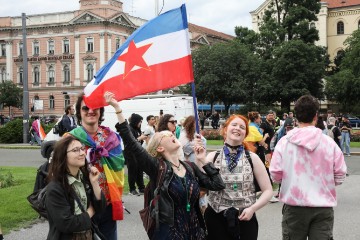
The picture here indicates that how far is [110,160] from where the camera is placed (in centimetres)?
502

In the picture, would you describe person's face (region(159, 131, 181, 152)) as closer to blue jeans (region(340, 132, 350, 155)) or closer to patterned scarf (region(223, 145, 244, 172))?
patterned scarf (region(223, 145, 244, 172))

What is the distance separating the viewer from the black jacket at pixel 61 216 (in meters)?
4.04

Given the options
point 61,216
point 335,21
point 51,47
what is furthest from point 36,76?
point 61,216

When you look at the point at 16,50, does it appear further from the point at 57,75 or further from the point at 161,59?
the point at 161,59

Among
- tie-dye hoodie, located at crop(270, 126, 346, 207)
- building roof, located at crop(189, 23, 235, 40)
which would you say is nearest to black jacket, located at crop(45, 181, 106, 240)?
tie-dye hoodie, located at crop(270, 126, 346, 207)

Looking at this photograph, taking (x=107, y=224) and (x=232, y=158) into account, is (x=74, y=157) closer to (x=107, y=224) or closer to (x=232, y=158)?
(x=107, y=224)

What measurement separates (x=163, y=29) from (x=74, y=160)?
6.45 ft

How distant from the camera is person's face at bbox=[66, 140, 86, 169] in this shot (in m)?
4.26

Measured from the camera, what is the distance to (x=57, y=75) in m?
78.9

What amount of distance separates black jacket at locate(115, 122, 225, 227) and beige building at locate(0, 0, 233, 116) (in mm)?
70965

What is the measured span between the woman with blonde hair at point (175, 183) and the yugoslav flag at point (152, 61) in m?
0.84

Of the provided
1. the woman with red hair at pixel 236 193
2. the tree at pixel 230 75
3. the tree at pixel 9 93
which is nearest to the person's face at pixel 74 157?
the woman with red hair at pixel 236 193

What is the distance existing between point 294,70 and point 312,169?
4788cm

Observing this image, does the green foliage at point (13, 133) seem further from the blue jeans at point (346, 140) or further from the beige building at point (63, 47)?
the beige building at point (63, 47)
